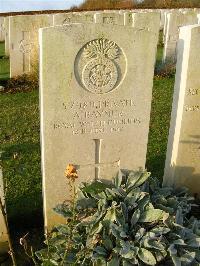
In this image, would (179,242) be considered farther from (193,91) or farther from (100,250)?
(193,91)

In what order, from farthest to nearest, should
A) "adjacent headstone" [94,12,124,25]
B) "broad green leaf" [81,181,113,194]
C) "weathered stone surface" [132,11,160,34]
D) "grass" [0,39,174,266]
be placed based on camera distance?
"adjacent headstone" [94,12,124,25]
"weathered stone surface" [132,11,160,34]
"grass" [0,39,174,266]
"broad green leaf" [81,181,113,194]

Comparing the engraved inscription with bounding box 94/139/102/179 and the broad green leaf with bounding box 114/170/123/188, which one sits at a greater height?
the engraved inscription with bounding box 94/139/102/179

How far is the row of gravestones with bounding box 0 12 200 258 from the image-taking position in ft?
11.8

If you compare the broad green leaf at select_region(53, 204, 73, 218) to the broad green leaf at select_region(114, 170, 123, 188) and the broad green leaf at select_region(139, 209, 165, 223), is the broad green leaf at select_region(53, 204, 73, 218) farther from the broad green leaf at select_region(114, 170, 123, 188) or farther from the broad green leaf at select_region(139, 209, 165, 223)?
the broad green leaf at select_region(139, 209, 165, 223)

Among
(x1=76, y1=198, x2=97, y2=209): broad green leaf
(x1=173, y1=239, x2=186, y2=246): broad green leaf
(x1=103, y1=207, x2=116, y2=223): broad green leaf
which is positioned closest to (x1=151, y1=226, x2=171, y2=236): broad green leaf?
(x1=173, y1=239, x2=186, y2=246): broad green leaf

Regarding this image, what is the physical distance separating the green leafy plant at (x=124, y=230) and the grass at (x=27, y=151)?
2.16ft

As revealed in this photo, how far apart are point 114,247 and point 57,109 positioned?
1.33 m

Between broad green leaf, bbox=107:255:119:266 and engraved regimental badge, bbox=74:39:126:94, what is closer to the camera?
broad green leaf, bbox=107:255:119:266

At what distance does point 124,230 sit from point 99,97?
1246mm

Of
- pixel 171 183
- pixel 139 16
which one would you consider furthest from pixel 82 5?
pixel 171 183

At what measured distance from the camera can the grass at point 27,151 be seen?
4.62 metres

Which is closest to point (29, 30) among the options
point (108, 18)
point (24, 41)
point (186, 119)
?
point (24, 41)

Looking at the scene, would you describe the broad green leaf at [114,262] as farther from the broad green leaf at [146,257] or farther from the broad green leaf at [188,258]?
the broad green leaf at [188,258]

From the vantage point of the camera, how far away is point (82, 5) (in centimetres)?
3466
